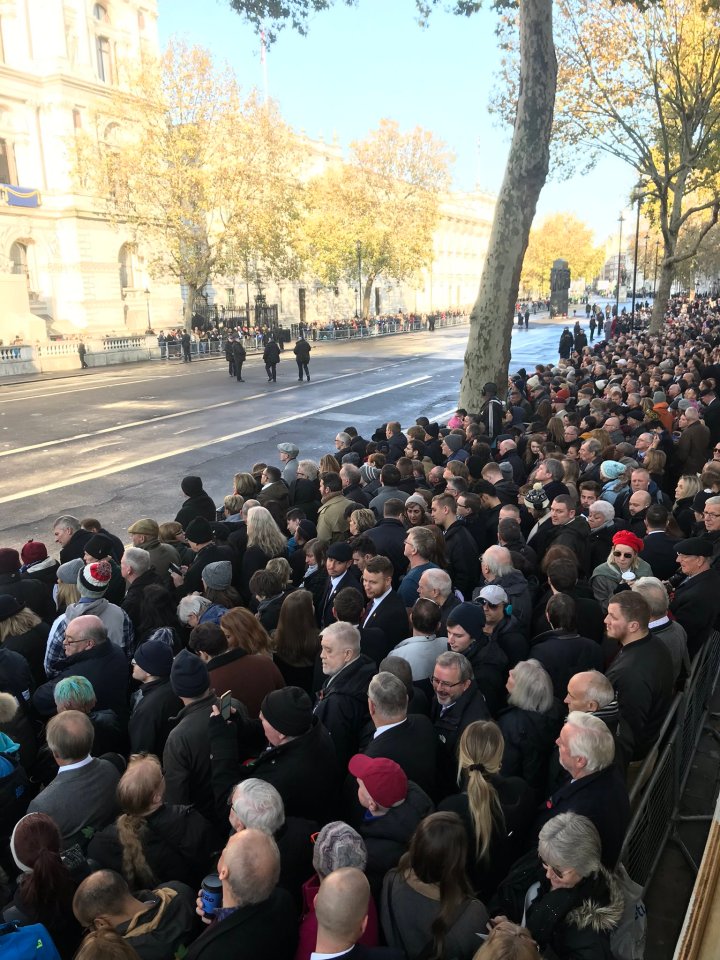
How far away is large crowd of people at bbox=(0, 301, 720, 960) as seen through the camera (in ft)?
8.55

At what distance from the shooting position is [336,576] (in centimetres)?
579

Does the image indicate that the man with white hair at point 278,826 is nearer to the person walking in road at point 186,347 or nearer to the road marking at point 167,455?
the road marking at point 167,455

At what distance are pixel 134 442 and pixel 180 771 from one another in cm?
1479

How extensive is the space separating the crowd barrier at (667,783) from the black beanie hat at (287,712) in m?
1.52

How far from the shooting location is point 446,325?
73688mm

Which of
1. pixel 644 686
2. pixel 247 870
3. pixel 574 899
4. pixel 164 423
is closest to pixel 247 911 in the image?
pixel 247 870

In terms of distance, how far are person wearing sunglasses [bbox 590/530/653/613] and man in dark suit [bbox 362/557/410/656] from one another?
4.80ft

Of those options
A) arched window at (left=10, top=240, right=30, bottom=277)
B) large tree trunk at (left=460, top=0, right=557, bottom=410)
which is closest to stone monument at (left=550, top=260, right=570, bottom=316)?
arched window at (left=10, top=240, right=30, bottom=277)

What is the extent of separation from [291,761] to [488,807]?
0.91m

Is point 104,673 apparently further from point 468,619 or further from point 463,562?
point 463,562

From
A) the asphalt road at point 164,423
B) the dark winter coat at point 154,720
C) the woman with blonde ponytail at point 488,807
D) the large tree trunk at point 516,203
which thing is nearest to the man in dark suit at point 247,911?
the woman with blonde ponytail at point 488,807

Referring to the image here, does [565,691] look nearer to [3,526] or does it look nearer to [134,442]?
[3,526]

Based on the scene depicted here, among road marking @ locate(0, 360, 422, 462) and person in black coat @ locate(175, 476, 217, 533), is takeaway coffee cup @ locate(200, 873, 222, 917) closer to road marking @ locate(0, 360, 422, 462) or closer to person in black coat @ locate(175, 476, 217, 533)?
person in black coat @ locate(175, 476, 217, 533)

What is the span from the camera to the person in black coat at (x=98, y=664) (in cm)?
437
